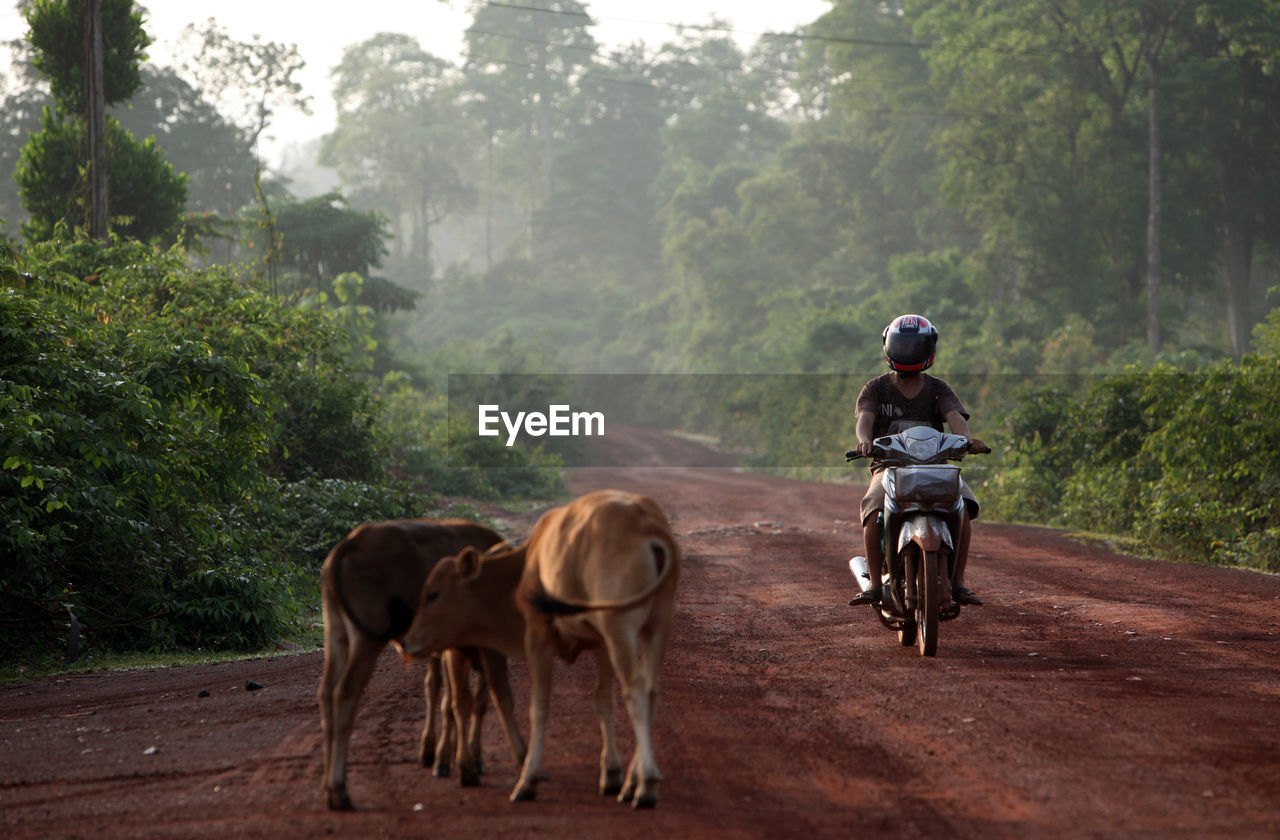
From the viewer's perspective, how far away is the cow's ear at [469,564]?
16.1ft

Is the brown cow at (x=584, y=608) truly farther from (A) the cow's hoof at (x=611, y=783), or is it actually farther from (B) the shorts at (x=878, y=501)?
(B) the shorts at (x=878, y=501)

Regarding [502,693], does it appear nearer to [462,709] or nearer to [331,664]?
[462,709]

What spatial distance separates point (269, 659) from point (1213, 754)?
22.2ft

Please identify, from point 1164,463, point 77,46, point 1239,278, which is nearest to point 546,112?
point 1239,278

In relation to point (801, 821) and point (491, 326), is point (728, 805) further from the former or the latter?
point (491, 326)

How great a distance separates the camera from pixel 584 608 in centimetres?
465

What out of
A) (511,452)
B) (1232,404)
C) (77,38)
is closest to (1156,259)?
(511,452)

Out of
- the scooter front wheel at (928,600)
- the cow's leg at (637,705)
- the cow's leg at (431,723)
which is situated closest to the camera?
the cow's leg at (637,705)

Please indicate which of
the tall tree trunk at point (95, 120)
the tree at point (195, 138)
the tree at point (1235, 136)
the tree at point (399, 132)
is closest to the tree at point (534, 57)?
the tree at point (399, 132)

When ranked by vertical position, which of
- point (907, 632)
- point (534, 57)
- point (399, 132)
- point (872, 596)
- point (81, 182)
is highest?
point (534, 57)

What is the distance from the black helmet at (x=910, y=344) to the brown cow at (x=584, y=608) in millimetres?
3744

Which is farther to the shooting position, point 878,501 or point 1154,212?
point 1154,212

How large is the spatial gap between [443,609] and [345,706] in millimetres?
554

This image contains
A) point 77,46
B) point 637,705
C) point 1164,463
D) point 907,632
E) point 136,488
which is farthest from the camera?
point 77,46
